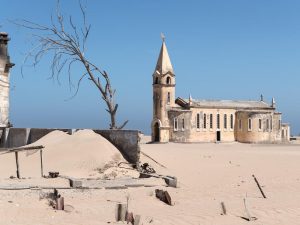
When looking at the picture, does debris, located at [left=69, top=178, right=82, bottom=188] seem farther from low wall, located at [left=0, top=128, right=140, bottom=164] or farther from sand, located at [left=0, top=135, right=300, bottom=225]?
low wall, located at [left=0, top=128, right=140, bottom=164]

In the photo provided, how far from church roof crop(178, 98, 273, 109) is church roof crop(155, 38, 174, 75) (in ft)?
13.1

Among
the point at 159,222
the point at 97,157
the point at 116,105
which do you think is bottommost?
the point at 159,222

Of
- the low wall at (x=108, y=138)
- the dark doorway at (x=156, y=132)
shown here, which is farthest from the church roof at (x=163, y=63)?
the low wall at (x=108, y=138)

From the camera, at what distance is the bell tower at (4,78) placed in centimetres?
2289

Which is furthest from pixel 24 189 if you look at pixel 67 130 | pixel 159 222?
pixel 67 130

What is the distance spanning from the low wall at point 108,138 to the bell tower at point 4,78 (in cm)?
199

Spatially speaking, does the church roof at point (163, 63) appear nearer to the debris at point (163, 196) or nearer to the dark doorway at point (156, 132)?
the dark doorway at point (156, 132)

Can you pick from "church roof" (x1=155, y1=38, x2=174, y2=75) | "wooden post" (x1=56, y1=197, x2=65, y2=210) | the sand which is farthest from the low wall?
"church roof" (x1=155, y1=38, x2=174, y2=75)

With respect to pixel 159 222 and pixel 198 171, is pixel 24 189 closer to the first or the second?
pixel 159 222

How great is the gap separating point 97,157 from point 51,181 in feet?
9.26

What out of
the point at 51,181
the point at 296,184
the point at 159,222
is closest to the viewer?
the point at 159,222

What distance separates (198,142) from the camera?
167 ft

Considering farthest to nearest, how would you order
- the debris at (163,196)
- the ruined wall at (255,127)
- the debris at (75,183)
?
the ruined wall at (255,127) < the debris at (75,183) < the debris at (163,196)

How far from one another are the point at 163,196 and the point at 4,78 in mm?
13442
